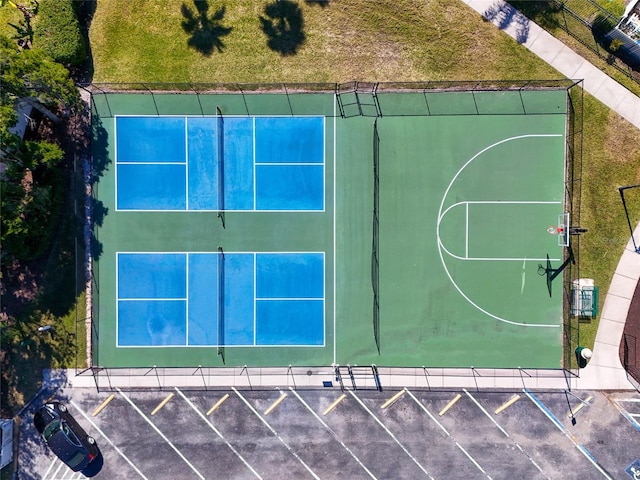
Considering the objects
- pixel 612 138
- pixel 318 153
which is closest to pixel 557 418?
pixel 612 138

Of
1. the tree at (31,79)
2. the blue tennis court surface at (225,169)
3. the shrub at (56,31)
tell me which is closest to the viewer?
the tree at (31,79)

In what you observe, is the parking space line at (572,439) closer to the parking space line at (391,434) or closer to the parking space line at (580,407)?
the parking space line at (580,407)

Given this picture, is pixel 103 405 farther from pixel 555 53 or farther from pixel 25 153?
pixel 555 53

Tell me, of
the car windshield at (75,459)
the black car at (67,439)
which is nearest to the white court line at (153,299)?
the black car at (67,439)

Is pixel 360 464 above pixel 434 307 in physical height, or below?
below

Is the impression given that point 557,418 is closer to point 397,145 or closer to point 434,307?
point 434,307

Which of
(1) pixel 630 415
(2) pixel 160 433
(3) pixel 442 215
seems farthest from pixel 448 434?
(2) pixel 160 433
